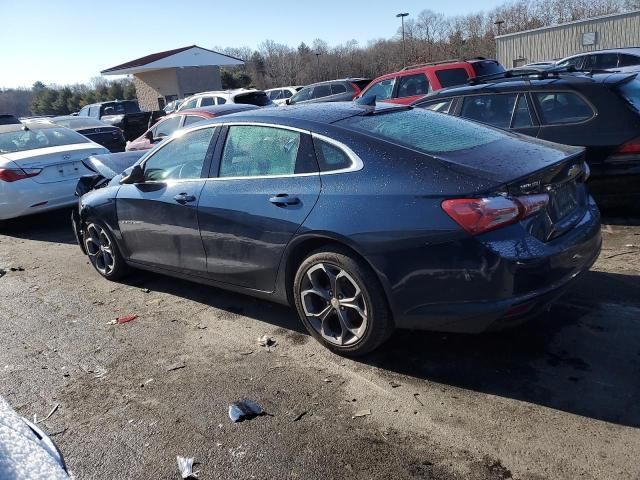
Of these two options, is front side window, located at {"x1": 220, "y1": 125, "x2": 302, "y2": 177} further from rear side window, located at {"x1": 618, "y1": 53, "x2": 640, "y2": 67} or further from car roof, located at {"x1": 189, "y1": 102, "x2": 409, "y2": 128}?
rear side window, located at {"x1": 618, "y1": 53, "x2": 640, "y2": 67}

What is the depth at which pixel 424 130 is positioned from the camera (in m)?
3.87

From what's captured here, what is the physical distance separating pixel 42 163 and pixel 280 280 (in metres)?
5.82

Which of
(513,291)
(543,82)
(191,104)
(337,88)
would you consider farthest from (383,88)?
(513,291)

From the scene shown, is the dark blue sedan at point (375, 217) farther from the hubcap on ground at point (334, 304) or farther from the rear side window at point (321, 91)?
the rear side window at point (321, 91)

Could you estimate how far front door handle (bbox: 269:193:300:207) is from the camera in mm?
3730

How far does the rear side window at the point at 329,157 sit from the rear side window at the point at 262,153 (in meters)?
0.10

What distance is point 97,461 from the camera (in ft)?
9.73

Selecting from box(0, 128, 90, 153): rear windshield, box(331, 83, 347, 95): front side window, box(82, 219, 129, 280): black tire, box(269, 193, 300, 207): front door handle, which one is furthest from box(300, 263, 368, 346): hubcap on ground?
box(331, 83, 347, 95): front side window

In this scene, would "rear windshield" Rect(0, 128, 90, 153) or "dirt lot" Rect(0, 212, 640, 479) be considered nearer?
"dirt lot" Rect(0, 212, 640, 479)

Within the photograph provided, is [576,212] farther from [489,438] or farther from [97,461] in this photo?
[97,461]

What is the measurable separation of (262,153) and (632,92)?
3.97 meters

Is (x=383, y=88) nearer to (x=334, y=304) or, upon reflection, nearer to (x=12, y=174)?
(x=12, y=174)

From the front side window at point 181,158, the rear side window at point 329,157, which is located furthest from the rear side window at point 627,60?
the rear side window at point 329,157

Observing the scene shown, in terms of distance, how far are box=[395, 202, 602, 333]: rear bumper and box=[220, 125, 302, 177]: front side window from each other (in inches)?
53.5
